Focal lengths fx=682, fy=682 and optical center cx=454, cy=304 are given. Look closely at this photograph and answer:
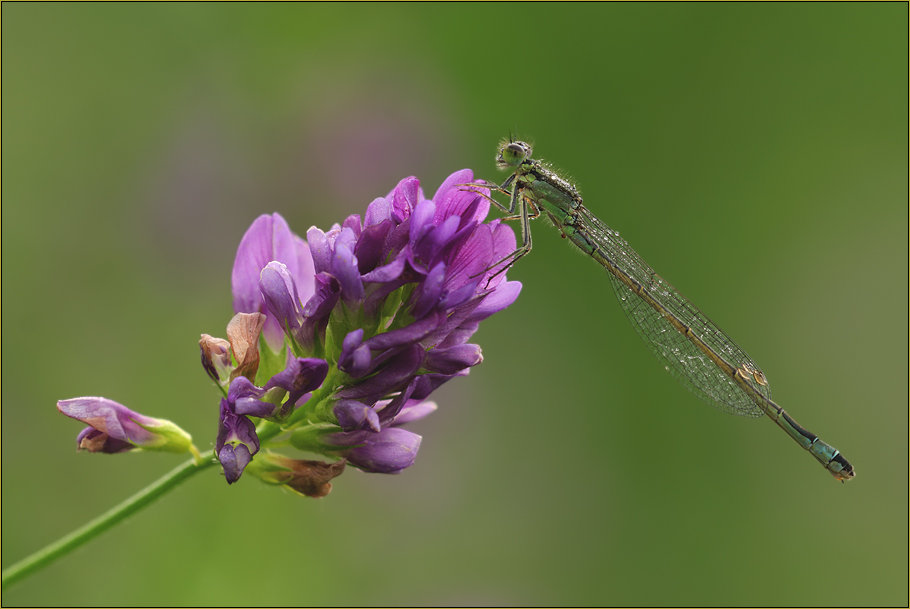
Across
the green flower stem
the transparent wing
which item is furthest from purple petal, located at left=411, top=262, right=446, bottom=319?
the transparent wing

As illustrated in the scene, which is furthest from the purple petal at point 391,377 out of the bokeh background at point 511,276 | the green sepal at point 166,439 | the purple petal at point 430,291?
the bokeh background at point 511,276

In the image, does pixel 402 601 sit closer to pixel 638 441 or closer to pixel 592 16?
pixel 638 441

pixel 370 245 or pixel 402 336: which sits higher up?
pixel 370 245

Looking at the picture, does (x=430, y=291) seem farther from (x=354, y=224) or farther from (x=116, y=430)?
(x=116, y=430)

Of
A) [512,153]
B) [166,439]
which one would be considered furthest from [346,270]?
[512,153]

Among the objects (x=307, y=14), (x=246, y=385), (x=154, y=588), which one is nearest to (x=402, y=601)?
(x=154, y=588)
